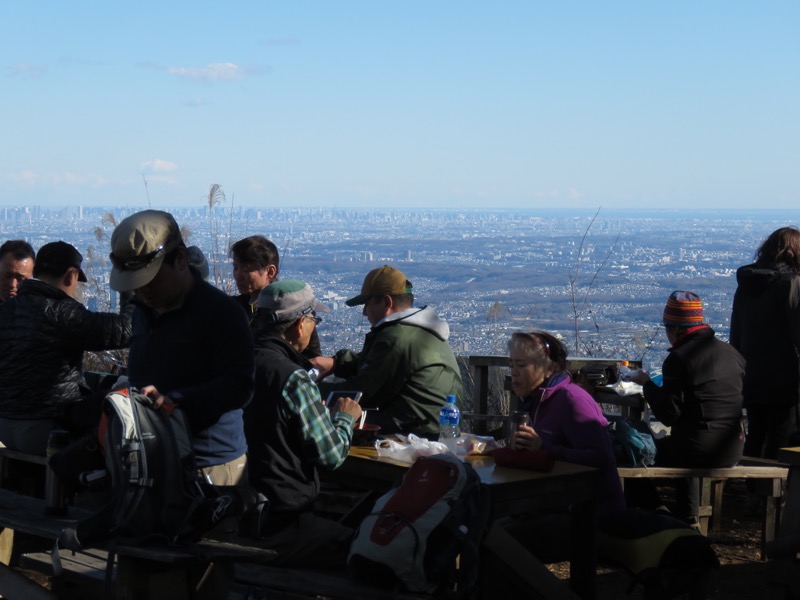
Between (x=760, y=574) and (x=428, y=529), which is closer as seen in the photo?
(x=428, y=529)

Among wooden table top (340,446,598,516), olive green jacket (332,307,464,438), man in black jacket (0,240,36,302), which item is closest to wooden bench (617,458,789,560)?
olive green jacket (332,307,464,438)

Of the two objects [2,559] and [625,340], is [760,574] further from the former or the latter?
[625,340]

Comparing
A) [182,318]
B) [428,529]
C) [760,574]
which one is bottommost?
[760,574]

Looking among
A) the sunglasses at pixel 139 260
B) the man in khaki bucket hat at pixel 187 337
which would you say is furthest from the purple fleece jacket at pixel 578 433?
the sunglasses at pixel 139 260

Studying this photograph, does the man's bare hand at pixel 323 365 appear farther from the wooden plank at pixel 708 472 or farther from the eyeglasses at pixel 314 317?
the eyeglasses at pixel 314 317

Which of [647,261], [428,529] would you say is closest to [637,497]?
[428,529]

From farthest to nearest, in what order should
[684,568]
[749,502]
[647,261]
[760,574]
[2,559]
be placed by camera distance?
[647,261], [749,502], [760,574], [2,559], [684,568]

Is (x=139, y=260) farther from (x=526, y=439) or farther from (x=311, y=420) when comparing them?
(x=526, y=439)

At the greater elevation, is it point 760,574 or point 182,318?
point 182,318
